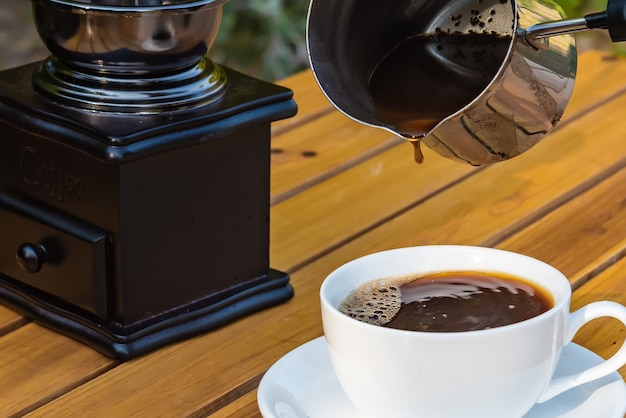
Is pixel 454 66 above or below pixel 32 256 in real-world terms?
above

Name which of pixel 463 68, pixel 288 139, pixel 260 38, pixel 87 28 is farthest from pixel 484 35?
pixel 260 38

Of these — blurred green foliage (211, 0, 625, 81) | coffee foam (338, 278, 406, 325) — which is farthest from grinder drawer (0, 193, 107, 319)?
blurred green foliage (211, 0, 625, 81)

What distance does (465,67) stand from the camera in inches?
39.9

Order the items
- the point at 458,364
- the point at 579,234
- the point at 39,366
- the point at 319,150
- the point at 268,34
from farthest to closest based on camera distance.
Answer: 1. the point at 268,34
2. the point at 319,150
3. the point at 579,234
4. the point at 39,366
5. the point at 458,364

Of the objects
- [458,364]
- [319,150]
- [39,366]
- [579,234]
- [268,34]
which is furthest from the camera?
[268,34]

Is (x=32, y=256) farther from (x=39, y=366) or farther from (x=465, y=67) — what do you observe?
(x=465, y=67)

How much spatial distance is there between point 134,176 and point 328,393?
254 millimetres

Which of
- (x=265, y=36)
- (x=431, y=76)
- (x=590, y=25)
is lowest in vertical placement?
(x=265, y=36)

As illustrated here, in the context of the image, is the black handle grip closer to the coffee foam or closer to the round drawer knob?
the coffee foam

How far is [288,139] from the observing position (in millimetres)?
1426

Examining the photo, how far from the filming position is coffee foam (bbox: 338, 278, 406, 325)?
85 cm

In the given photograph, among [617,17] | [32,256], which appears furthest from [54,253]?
[617,17]

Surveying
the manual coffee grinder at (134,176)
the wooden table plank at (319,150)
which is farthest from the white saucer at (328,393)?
the wooden table plank at (319,150)

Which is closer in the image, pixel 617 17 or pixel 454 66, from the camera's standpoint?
pixel 617 17
